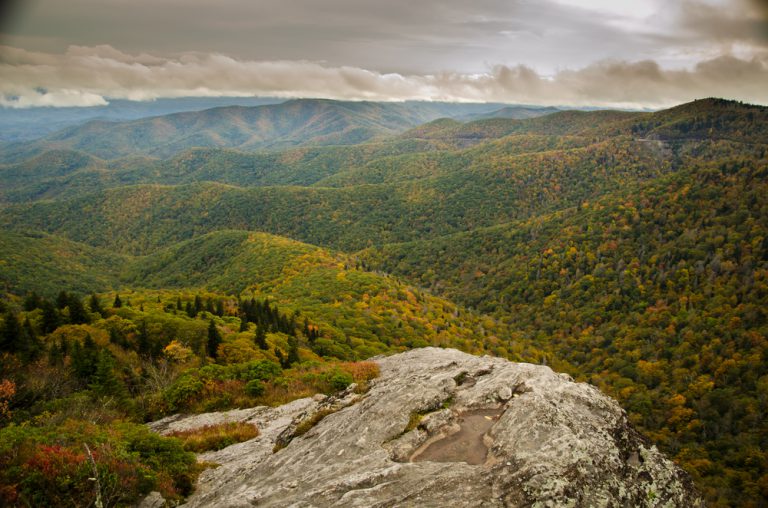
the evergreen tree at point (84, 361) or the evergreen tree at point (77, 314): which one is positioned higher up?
the evergreen tree at point (84, 361)

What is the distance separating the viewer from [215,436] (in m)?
23.6

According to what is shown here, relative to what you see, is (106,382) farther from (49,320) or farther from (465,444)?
(465,444)

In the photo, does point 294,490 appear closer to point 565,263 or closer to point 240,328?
point 240,328

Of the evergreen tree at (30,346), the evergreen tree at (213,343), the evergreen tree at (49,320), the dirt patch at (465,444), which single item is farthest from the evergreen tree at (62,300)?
the dirt patch at (465,444)

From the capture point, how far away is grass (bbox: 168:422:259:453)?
22.8 meters

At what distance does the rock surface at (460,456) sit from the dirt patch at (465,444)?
64mm

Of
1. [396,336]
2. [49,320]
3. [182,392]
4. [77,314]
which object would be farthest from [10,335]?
[396,336]

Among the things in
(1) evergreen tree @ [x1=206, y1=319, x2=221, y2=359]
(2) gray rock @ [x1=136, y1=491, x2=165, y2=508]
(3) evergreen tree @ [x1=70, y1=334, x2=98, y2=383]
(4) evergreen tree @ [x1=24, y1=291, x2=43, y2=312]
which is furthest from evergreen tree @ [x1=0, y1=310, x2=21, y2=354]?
(2) gray rock @ [x1=136, y1=491, x2=165, y2=508]

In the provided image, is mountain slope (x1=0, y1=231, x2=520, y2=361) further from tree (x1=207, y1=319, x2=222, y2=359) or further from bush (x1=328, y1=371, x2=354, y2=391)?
bush (x1=328, y1=371, x2=354, y2=391)

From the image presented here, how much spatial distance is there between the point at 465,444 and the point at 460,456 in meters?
0.90

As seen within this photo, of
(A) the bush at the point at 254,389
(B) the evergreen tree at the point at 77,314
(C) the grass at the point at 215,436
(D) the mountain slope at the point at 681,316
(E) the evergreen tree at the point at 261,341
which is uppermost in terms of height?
(C) the grass at the point at 215,436

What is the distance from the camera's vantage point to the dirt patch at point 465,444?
1516cm

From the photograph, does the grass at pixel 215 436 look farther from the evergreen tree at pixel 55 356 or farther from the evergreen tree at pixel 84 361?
the evergreen tree at pixel 55 356

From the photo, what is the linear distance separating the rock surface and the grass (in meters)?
1.11
